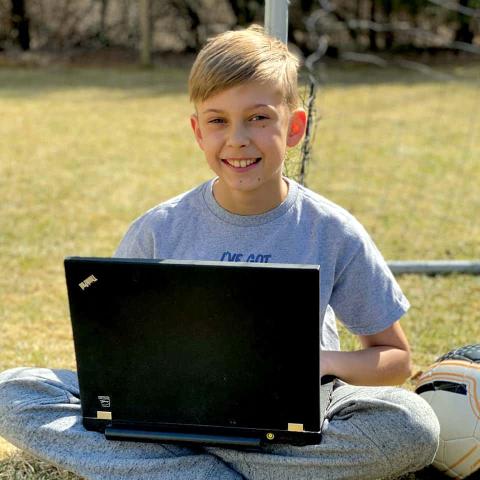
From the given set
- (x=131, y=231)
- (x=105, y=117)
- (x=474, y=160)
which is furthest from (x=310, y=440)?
(x=105, y=117)

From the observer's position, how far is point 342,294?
2596 millimetres

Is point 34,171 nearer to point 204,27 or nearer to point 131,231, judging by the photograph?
point 131,231

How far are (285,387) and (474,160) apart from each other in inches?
220

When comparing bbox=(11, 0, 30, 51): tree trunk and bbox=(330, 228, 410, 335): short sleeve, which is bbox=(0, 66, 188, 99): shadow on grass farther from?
bbox=(330, 228, 410, 335): short sleeve

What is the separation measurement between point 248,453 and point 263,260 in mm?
509

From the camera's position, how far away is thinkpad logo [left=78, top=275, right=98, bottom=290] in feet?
7.08

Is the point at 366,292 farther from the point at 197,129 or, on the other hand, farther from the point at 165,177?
the point at 165,177

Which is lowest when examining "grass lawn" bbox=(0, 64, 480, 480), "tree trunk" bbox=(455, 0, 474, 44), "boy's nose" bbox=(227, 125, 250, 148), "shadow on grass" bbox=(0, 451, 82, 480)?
"tree trunk" bbox=(455, 0, 474, 44)

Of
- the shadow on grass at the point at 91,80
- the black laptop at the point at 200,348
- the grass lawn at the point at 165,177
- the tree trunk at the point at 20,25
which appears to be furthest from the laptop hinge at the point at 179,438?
the tree trunk at the point at 20,25

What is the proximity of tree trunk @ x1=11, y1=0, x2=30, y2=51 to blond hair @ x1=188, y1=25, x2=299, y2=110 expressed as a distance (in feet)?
42.4

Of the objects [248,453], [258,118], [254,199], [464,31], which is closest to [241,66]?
[258,118]

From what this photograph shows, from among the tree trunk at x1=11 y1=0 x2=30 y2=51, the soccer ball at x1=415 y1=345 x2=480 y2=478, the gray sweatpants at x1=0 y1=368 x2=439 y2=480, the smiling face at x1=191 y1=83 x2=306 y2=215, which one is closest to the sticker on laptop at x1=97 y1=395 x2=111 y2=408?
the gray sweatpants at x1=0 y1=368 x2=439 y2=480

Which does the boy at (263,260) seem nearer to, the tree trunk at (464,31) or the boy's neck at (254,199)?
the boy's neck at (254,199)

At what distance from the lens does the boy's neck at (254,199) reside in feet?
8.48
